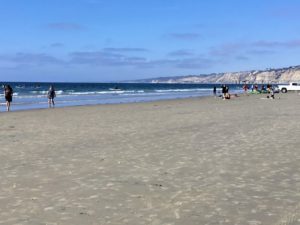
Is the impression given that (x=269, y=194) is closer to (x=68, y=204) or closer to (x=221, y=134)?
(x=68, y=204)

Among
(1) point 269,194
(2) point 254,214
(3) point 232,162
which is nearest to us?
(2) point 254,214

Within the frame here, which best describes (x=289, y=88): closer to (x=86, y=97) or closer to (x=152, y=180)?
(x=86, y=97)

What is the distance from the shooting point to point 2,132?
17.9 meters

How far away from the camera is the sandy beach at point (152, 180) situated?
6.42 metres

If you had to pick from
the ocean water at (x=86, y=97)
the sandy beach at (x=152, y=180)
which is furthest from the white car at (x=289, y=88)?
the sandy beach at (x=152, y=180)

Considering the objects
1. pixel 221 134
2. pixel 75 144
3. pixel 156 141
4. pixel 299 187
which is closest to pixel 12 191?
pixel 299 187

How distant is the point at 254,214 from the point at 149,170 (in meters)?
3.59

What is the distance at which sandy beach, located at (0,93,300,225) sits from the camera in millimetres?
6418

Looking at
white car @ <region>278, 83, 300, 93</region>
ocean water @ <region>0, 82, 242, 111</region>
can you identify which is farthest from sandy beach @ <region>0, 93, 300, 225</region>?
white car @ <region>278, 83, 300, 93</region>

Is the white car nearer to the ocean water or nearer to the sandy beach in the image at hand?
the ocean water

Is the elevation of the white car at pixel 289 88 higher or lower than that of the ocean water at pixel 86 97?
higher

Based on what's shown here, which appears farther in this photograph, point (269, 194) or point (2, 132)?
point (2, 132)

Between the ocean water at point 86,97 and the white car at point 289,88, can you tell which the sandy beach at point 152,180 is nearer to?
the ocean water at point 86,97

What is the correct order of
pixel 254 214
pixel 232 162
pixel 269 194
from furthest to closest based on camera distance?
1. pixel 232 162
2. pixel 269 194
3. pixel 254 214
